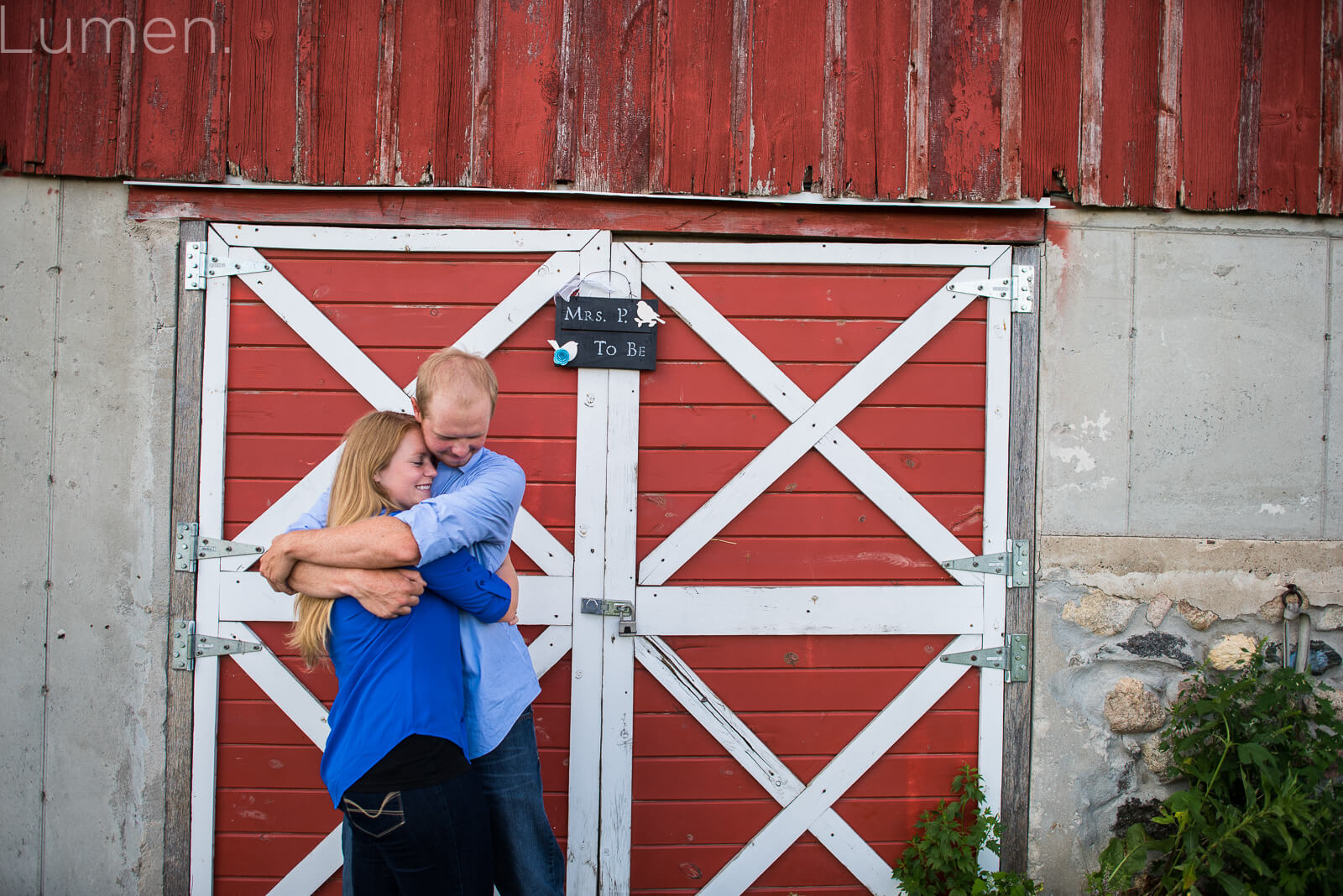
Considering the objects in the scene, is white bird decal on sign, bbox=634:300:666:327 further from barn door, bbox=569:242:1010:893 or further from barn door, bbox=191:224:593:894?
barn door, bbox=191:224:593:894

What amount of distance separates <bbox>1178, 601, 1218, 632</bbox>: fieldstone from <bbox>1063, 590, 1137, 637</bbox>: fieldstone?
0.59ft

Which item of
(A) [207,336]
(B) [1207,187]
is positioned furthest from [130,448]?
(B) [1207,187]

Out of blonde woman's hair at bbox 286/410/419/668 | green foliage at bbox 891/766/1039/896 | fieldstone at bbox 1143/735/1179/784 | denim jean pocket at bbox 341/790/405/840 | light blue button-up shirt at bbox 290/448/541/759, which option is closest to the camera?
denim jean pocket at bbox 341/790/405/840

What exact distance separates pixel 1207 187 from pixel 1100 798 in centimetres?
236

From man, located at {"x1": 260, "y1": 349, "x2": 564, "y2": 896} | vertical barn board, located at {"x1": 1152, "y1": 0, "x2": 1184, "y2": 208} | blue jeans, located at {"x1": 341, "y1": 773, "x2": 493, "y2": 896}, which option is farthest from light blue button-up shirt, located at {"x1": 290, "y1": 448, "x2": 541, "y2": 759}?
vertical barn board, located at {"x1": 1152, "y1": 0, "x2": 1184, "y2": 208}

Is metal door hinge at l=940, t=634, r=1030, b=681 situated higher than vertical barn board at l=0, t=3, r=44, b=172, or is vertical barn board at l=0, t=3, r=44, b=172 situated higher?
vertical barn board at l=0, t=3, r=44, b=172

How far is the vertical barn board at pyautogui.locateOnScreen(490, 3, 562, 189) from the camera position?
298 centimetres

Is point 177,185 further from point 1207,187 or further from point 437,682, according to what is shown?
point 1207,187

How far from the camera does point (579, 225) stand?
3006 millimetres

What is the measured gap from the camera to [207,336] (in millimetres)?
2949

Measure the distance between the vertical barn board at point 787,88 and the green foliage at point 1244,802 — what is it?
2.43 meters

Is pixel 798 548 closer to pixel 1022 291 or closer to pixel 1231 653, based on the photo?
pixel 1022 291

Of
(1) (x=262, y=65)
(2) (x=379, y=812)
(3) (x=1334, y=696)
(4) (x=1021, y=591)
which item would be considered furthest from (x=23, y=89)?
(3) (x=1334, y=696)

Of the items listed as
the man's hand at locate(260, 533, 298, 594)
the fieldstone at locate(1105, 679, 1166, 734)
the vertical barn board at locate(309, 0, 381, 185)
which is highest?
the vertical barn board at locate(309, 0, 381, 185)
